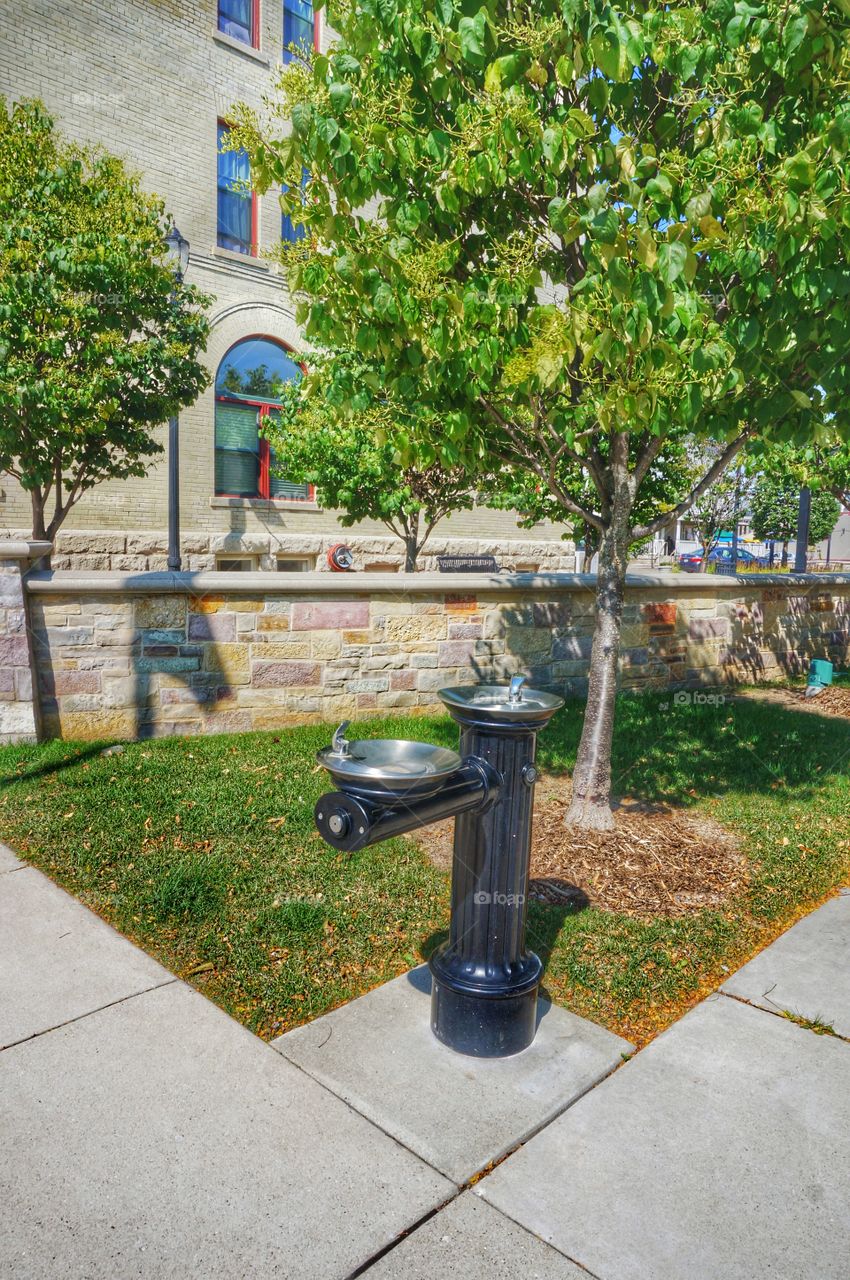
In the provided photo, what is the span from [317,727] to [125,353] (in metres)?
5.06

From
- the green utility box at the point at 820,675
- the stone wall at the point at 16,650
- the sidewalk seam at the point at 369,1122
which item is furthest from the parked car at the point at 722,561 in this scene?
the sidewalk seam at the point at 369,1122

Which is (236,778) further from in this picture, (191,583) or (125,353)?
(125,353)

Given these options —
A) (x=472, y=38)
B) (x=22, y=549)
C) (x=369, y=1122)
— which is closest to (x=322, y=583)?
(x=22, y=549)

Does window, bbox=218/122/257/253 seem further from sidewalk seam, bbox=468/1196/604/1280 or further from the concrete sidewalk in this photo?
sidewalk seam, bbox=468/1196/604/1280

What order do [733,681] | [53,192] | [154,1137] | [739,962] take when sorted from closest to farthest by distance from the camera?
[154,1137]
[739,962]
[53,192]
[733,681]

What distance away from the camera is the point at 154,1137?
2.53 metres

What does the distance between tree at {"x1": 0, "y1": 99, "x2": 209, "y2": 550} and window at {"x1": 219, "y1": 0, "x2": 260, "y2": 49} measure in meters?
8.01

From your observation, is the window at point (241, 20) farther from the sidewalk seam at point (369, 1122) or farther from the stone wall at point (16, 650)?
the sidewalk seam at point (369, 1122)

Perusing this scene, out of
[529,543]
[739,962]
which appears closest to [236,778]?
[739,962]

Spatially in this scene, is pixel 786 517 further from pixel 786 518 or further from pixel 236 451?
pixel 236 451

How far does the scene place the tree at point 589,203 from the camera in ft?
11.6

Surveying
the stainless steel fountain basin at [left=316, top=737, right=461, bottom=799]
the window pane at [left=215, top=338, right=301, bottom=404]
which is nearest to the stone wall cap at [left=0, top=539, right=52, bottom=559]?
the stainless steel fountain basin at [left=316, top=737, right=461, bottom=799]

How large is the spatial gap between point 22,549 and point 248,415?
10871 mm

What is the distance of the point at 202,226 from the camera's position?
50.3ft
